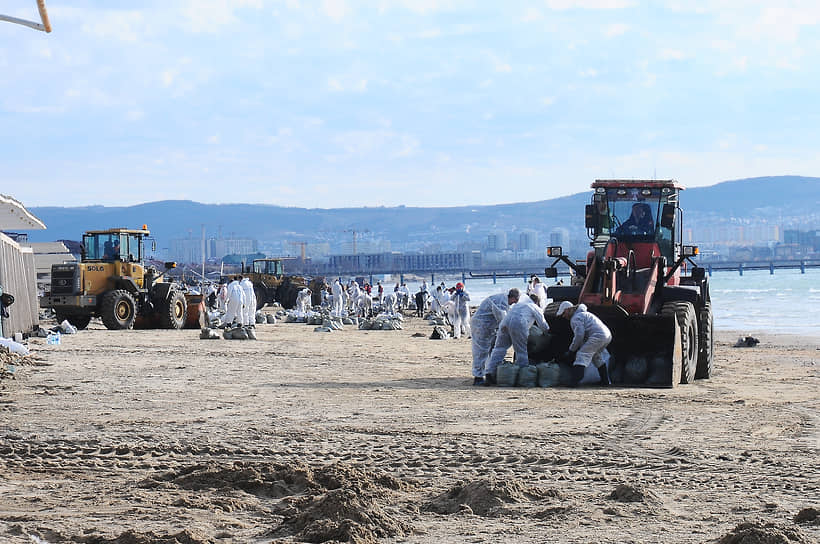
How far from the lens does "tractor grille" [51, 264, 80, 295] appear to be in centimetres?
2575

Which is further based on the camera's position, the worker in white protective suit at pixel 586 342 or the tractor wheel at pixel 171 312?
the tractor wheel at pixel 171 312

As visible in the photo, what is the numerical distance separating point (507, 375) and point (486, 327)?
78cm

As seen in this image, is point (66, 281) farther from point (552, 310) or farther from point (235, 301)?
point (552, 310)

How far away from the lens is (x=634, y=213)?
15.1 metres

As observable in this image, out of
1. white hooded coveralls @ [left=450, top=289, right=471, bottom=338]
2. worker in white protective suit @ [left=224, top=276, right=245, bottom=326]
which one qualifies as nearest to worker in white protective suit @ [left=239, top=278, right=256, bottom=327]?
worker in white protective suit @ [left=224, top=276, right=245, bottom=326]

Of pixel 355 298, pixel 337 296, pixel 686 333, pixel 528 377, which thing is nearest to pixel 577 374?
pixel 528 377

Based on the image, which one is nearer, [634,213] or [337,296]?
[634,213]

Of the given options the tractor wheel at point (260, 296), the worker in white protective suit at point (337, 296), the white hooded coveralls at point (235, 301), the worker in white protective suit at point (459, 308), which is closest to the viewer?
the worker in white protective suit at point (459, 308)

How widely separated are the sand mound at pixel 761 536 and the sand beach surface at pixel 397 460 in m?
0.02

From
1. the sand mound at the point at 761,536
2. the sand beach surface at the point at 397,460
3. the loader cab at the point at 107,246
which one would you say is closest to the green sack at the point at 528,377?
the sand beach surface at the point at 397,460

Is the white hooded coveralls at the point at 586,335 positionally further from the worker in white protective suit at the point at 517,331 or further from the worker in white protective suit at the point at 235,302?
the worker in white protective suit at the point at 235,302

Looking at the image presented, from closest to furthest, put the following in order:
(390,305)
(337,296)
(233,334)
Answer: (233,334)
(337,296)
(390,305)

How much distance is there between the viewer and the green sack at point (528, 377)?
13086 millimetres

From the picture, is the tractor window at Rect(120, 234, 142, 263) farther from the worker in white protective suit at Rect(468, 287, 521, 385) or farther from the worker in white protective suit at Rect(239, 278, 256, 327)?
the worker in white protective suit at Rect(468, 287, 521, 385)
